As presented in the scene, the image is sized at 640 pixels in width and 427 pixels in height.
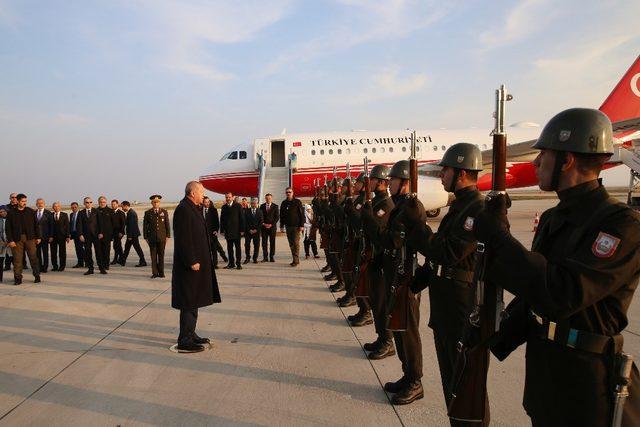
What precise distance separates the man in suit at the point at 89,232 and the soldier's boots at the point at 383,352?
8.21 metres

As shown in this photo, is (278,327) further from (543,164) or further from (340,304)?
(543,164)

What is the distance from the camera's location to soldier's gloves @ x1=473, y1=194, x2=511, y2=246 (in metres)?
1.72

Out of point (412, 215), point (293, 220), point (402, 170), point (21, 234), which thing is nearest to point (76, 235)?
point (21, 234)

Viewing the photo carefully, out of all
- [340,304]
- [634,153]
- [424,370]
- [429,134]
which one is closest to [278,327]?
[340,304]

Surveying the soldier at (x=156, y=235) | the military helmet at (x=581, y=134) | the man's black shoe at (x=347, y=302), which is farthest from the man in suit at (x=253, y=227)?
the military helmet at (x=581, y=134)

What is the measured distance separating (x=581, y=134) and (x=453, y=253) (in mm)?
1298

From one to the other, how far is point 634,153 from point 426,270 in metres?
19.3

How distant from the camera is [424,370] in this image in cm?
437

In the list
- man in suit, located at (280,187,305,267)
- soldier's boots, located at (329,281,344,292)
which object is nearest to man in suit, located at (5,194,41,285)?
man in suit, located at (280,187,305,267)

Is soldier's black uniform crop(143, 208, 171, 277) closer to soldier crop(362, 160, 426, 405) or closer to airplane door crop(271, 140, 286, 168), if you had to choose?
soldier crop(362, 160, 426, 405)

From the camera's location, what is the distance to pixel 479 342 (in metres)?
2.23

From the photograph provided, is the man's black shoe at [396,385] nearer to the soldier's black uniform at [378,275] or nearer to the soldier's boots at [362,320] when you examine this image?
the soldier's black uniform at [378,275]

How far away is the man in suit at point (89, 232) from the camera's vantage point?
10.6 meters

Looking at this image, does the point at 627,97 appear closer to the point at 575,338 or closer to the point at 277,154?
the point at 277,154
